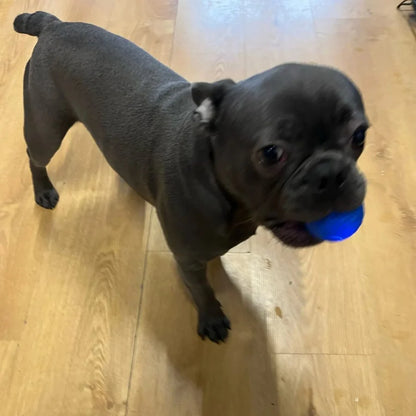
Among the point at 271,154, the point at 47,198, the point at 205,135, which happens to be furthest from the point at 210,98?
the point at 47,198

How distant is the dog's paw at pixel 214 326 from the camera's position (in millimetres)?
1479

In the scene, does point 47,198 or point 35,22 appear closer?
point 35,22

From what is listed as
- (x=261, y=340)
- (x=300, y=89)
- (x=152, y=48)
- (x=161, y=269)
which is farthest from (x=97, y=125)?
(x=152, y=48)

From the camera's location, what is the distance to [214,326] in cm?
148

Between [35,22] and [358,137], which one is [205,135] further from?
[35,22]

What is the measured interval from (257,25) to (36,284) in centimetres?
154

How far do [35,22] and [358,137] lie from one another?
3.41 feet

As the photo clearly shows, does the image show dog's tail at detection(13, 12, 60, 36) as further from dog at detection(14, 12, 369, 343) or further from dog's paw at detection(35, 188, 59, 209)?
dog's paw at detection(35, 188, 59, 209)

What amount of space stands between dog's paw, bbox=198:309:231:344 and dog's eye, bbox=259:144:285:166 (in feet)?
2.19

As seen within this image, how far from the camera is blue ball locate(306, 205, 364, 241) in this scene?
3.33ft

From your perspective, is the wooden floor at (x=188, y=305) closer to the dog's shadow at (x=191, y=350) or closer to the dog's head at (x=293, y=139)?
the dog's shadow at (x=191, y=350)

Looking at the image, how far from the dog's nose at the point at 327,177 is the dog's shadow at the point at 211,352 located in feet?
2.31

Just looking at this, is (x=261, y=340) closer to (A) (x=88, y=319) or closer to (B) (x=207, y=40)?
(A) (x=88, y=319)

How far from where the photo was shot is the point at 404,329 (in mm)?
1504
